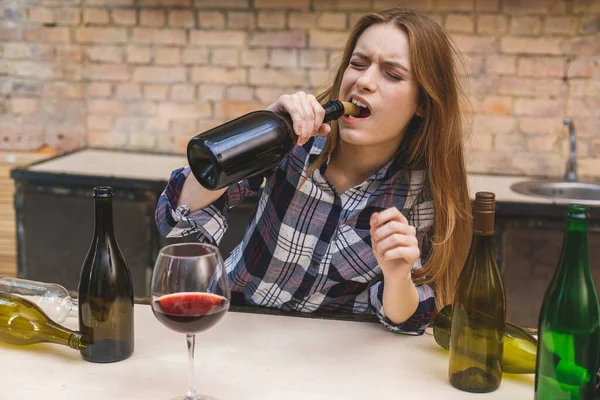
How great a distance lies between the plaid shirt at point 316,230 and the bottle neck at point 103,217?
34 centimetres

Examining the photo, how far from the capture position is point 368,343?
3.95ft

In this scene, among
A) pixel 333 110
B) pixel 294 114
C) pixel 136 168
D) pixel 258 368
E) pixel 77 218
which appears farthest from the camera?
pixel 136 168

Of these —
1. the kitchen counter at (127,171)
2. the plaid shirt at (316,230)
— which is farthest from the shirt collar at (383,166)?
the kitchen counter at (127,171)

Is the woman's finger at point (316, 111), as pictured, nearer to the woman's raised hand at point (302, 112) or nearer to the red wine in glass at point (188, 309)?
the woman's raised hand at point (302, 112)

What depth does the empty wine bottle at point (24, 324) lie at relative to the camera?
1140mm

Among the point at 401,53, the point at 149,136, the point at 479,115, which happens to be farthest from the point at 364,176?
the point at 149,136

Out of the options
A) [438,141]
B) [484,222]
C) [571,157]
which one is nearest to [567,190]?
[571,157]

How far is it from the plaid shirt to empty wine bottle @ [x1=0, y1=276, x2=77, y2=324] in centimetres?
27

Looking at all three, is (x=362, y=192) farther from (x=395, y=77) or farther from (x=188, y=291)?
(x=188, y=291)

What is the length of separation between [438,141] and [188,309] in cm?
77

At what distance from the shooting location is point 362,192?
1543 mm

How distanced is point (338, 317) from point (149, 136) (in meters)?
1.98

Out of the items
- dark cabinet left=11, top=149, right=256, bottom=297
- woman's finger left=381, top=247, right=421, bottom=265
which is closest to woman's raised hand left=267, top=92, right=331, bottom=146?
woman's finger left=381, top=247, right=421, bottom=265

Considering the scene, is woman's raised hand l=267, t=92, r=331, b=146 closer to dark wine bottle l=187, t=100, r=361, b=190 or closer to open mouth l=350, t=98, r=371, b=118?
dark wine bottle l=187, t=100, r=361, b=190
